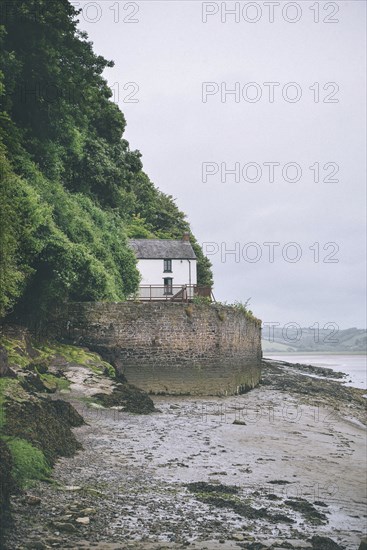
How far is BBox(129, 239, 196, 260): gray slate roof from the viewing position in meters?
53.2

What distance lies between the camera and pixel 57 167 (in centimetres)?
2442

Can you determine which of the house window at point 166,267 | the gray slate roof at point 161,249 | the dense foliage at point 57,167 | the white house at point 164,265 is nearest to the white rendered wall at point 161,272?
the white house at point 164,265

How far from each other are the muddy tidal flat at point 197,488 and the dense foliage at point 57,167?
18.5 ft

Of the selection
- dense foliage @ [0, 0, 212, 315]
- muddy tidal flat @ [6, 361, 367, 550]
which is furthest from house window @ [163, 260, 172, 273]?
muddy tidal flat @ [6, 361, 367, 550]

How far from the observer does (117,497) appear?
9547 mm

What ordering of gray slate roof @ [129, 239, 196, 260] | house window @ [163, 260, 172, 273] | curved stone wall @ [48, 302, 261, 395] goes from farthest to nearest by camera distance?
house window @ [163, 260, 172, 273], gray slate roof @ [129, 239, 196, 260], curved stone wall @ [48, 302, 261, 395]

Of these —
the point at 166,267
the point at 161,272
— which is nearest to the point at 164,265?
the point at 166,267

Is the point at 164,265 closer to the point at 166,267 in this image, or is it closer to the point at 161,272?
the point at 166,267

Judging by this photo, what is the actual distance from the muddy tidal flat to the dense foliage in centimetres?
563

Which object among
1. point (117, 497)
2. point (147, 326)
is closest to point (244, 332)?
point (147, 326)

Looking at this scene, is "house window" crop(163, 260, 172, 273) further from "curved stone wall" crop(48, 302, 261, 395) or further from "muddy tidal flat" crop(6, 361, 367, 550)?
"muddy tidal flat" crop(6, 361, 367, 550)

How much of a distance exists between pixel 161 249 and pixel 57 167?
97.7 ft

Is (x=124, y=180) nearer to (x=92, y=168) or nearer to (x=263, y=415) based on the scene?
(x=92, y=168)

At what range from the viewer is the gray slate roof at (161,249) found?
175 feet
